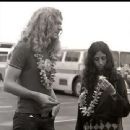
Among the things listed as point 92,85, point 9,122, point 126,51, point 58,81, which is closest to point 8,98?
point 58,81

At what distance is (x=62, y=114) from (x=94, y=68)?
733 cm

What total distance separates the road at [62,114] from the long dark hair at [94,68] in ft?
16.9

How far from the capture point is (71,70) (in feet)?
50.3

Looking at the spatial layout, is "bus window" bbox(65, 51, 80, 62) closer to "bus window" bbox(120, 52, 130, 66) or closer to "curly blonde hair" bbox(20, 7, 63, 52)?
"bus window" bbox(120, 52, 130, 66)

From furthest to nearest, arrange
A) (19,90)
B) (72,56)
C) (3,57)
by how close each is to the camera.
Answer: (3,57) → (72,56) → (19,90)

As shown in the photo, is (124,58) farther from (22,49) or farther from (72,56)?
(22,49)

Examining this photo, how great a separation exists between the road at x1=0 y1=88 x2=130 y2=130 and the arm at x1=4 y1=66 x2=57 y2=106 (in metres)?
5.74

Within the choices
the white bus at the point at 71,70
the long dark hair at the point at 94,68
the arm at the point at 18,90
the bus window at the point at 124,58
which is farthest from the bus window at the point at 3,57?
the arm at the point at 18,90

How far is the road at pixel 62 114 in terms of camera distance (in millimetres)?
9117

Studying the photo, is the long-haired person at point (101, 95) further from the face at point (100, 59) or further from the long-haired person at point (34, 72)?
the long-haired person at point (34, 72)

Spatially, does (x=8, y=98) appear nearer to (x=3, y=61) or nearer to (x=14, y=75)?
(x=3, y=61)

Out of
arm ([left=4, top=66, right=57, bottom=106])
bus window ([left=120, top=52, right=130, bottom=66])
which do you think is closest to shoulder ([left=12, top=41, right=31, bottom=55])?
arm ([left=4, top=66, right=57, bottom=106])

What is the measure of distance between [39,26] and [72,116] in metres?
7.61

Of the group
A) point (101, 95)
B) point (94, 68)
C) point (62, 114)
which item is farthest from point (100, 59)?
point (62, 114)
